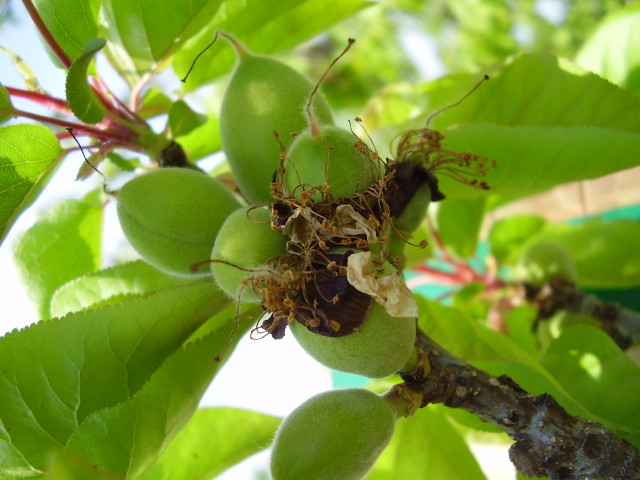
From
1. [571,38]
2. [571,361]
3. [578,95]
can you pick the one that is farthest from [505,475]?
[571,38]

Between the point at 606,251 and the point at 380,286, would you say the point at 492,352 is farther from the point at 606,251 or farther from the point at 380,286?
the point at 606,251

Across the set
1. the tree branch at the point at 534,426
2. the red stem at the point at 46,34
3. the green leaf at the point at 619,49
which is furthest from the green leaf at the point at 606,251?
the red stem at the point at 46,34

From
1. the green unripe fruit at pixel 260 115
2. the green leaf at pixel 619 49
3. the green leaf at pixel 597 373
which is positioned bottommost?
the green leaf at pixel 597 373

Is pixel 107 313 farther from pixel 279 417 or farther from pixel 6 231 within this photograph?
pixel 279 417

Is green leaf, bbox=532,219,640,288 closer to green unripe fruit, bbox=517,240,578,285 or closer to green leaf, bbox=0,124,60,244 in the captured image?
green unripe fruit, bbox=517,240,578,285

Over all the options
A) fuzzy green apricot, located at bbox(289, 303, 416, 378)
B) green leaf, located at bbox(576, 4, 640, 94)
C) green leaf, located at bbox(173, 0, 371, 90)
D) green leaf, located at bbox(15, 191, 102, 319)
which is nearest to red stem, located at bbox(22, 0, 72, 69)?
green leaf, located at bbox(173, 0, 371, 90)

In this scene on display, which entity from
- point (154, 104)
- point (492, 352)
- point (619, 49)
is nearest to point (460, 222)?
point (619, 49)

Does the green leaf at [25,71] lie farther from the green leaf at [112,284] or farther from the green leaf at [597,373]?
the green leaf at [597,373]
